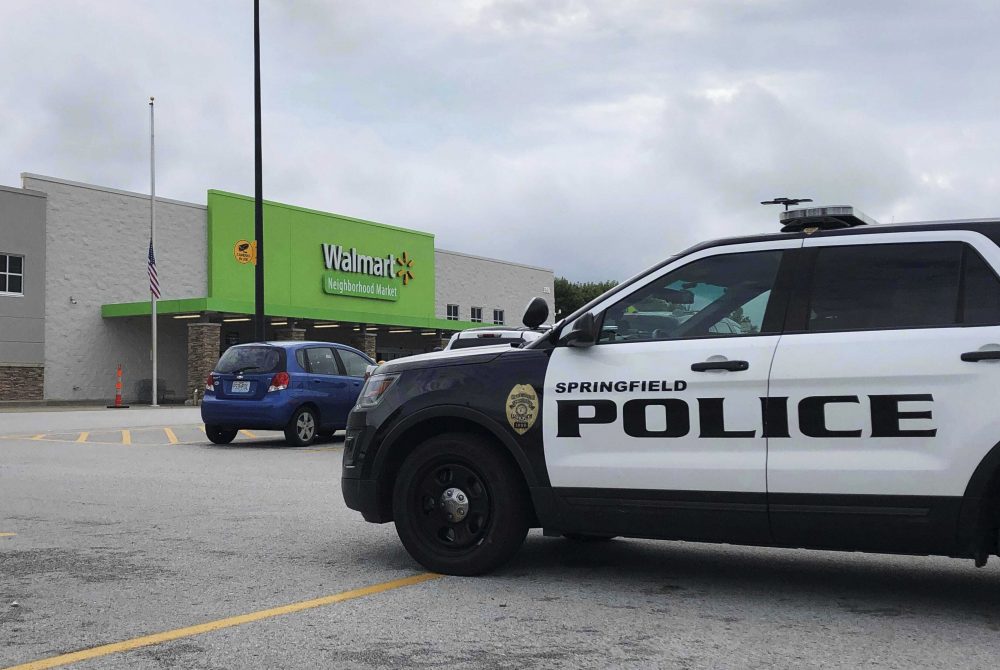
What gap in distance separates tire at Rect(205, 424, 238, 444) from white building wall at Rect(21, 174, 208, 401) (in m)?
22.0

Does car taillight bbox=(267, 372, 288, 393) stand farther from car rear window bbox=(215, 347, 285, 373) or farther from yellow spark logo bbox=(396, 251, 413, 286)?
yellow spark logo bbox=(396, 251, 413, 286)

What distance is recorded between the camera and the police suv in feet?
16.2

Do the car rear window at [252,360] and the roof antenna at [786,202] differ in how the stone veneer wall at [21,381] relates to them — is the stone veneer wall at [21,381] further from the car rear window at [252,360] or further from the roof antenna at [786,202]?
the roof antenna at [786,202]

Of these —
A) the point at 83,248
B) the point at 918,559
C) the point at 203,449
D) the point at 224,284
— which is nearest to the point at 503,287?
the point at 224,284

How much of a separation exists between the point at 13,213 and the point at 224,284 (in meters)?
9.10

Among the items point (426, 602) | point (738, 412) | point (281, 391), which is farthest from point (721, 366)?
point (281, 391)

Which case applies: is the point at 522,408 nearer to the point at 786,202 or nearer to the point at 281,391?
the point at 786,202

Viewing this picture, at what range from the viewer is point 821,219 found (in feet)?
18.5

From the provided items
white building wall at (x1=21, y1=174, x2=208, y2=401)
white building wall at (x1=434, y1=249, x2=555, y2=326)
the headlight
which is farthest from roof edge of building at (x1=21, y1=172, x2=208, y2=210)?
the headlight

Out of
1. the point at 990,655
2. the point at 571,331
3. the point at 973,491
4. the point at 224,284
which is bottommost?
the point at 990,655

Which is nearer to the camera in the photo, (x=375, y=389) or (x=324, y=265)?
(x=375, y=389)

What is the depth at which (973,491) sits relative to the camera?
4.83 meters

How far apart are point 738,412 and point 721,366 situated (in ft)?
0.81

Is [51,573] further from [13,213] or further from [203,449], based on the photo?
[13,213]
